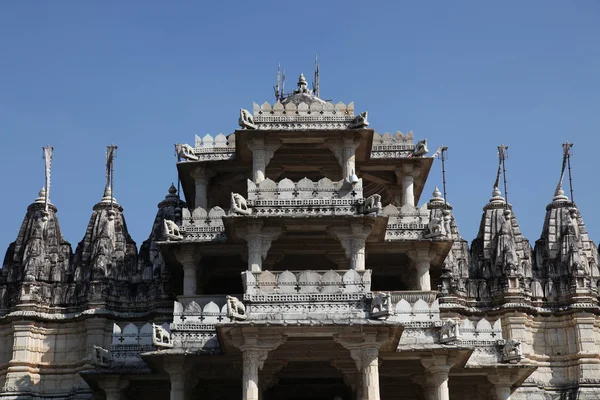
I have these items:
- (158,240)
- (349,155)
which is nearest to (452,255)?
(349,155)

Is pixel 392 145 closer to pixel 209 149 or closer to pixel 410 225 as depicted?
pixel 410 225

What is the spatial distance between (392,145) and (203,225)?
8907mm

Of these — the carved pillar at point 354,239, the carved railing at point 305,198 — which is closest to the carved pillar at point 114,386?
the carved railing at point 305,198

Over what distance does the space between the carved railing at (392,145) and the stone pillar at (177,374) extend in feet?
41.2

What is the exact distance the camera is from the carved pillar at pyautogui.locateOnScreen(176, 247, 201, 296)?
151 ft

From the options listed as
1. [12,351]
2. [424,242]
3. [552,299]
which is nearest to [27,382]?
[12,351]

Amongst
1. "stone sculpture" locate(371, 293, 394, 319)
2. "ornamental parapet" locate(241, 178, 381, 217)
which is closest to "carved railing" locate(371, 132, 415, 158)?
"ornamental parapet" locate(241, 178, 381, 217)

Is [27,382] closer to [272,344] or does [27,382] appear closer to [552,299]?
[272,344]

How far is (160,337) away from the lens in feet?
136

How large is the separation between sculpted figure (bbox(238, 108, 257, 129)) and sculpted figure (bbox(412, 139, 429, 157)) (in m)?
7.07

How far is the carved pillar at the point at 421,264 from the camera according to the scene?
152 feet

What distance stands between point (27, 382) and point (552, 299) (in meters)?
23.2

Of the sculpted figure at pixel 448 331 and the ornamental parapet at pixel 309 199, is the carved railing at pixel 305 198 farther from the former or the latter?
the sculpted figure at pixel 448 331

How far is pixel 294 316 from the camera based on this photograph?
39625 millimetres
